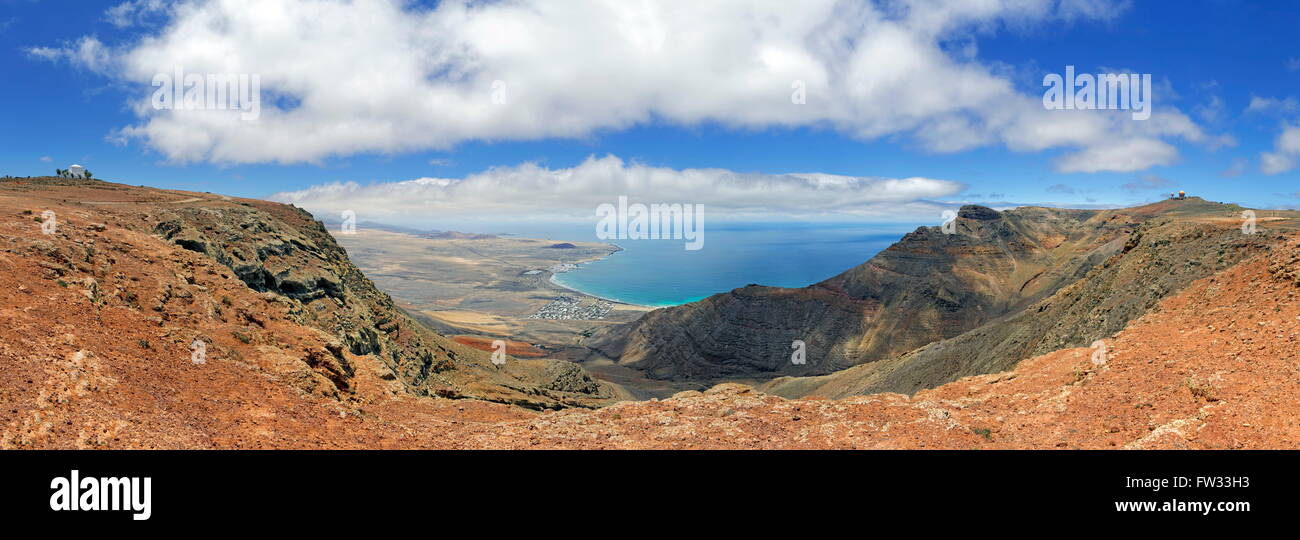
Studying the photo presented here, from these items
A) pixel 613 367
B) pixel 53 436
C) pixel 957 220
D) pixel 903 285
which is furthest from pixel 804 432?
pixel 957 220

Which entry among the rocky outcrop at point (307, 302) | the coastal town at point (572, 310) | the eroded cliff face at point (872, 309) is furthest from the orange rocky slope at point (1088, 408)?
the coastal town at point (572, 310)

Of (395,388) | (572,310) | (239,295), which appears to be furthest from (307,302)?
(572,310)

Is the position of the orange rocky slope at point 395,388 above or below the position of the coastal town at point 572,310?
above

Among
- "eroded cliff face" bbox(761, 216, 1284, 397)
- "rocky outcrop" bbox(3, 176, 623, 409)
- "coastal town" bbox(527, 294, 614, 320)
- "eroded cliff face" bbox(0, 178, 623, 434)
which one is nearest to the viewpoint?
"eroded cliff face" bbox(0, 178, 623, 434)

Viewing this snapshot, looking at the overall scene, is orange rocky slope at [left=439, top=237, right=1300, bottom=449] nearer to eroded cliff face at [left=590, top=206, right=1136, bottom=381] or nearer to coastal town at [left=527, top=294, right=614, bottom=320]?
eroded cliff face at [left=590, top=206, right=1136, bottom=381]

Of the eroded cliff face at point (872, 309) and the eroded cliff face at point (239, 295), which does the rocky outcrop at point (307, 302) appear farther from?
the eroded cliff face at point (872, 309)

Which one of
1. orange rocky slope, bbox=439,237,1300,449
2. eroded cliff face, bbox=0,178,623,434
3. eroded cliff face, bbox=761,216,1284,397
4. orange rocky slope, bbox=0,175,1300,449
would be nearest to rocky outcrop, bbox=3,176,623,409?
eroded cliff face, bbox=0,178,623,434
